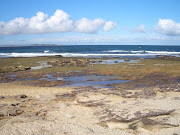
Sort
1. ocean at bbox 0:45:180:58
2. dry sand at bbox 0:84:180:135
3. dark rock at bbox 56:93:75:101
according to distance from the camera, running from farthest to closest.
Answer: ocean at bbox 0:45:180:58
dark rock at bbox 56:93:75:101
dry sand at bbox 0:84:180:135

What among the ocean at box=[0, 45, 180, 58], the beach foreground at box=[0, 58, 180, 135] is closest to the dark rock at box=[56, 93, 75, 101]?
the beach foreground at box=[0, 58, 180, 135]

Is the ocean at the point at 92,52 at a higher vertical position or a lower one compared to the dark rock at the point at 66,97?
higher

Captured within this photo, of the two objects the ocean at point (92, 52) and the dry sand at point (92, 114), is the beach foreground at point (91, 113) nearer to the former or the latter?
the dry sand at point (92, 114)

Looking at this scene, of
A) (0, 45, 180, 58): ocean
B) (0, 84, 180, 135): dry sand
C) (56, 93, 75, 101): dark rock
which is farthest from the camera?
(0, 45, 180, 58): ocean

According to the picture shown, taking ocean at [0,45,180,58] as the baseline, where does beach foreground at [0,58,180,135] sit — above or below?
below

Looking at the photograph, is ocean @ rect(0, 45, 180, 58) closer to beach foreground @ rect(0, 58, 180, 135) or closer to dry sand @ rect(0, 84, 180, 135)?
beach foreground @ rect(0, 58, 180, 135)

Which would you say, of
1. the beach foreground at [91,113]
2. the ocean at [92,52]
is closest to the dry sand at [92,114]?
the beach foreground at [91,113]

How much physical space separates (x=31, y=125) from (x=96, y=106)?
2961 mm

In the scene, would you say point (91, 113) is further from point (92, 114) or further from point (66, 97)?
point (66, 97)

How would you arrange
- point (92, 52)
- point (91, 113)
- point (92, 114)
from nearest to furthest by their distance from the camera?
point (92, 114), point (91, 113), point (92, 52)

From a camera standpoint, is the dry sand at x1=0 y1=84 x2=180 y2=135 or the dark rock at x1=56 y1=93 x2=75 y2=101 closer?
the dry sand at x1=0 y1=84 x2=180 y2=135

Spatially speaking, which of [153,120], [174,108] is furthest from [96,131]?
[174,108]

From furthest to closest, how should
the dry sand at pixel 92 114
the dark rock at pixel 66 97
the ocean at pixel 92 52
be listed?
the ocean at pixel 92 52 < the dark rock at pixel 66 97 < the dry sand at pixel 92 114

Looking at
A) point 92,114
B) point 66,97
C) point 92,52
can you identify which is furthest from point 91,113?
point 92,52
